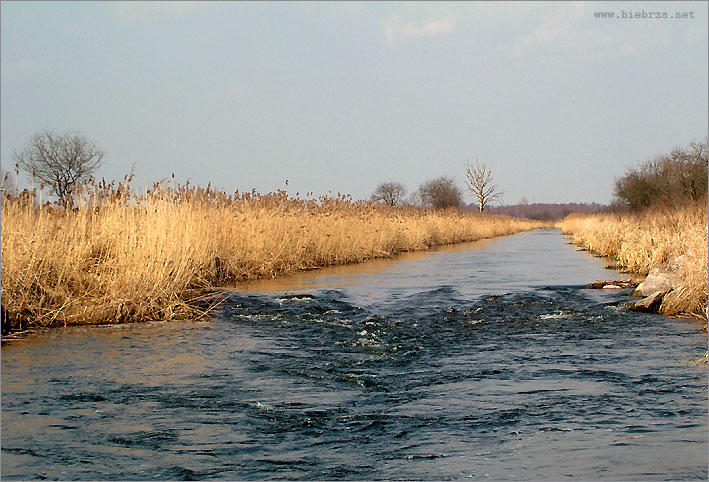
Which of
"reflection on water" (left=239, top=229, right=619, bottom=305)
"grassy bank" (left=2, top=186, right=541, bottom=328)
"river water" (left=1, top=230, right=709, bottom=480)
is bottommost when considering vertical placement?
"river water" (left=1, top=230, right=709, bottom=480)

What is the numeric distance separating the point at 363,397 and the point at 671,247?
1173 cm

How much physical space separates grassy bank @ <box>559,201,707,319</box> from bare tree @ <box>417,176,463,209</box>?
3248 centimetres

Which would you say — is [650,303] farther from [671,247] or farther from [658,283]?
[671,247]

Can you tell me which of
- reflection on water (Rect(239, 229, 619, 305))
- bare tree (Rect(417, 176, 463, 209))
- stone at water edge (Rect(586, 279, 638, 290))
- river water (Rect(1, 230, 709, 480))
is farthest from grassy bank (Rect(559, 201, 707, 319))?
bare tree (Rect(417, 176, 463, 209))


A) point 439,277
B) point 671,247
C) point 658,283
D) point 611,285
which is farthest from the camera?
point 439,277

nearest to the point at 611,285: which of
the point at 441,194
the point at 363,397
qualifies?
the point at 363,397

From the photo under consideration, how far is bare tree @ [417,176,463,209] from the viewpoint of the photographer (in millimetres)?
60906

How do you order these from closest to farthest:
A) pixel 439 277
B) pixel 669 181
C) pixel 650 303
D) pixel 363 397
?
pixel 363 397 < pixel 650 303 < pixel 439 277 < pixel 669 181

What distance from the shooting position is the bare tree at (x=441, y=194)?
200 feet

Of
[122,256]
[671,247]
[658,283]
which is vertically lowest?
[658,283]

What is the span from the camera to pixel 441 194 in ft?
202

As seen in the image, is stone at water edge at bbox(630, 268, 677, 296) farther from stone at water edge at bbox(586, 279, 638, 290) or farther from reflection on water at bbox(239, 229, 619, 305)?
reflection on water at bbox(239, 229, 619, 305)

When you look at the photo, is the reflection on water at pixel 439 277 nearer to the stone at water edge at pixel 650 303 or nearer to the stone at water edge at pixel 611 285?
the stone at water edge at pixel 611 285

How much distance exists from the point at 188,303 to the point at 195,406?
5491mm
